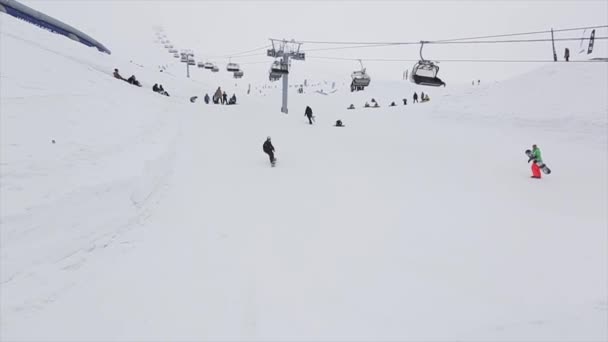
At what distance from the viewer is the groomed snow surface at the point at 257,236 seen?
5.50 m

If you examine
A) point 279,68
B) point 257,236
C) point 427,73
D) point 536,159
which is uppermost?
point 279,68

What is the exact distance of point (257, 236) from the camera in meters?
8.15

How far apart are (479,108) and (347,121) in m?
10.1

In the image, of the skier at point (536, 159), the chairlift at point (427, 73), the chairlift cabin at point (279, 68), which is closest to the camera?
the skier at point (536, 159)

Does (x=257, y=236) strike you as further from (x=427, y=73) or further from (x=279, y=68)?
(x=279, y=68)

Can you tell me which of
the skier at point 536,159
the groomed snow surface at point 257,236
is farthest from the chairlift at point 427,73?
the skier at point 536,159

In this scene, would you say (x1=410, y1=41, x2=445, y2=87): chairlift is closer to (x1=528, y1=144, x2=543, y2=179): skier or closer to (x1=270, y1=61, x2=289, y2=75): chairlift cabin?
(x1=528, y1=144, x2=543, y2=179): skier

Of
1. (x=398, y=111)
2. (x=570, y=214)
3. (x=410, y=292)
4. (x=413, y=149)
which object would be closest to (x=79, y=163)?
(x=410, y=292)

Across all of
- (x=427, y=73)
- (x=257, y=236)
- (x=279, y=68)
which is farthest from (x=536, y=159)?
(x=279, y=68)

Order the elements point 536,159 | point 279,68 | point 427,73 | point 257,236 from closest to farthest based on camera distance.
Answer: point 257,236 → point 536,159 → point 427,73 → point 279,68

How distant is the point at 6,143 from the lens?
7082 millimetres

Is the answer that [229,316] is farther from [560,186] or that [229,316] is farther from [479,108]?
[479,108]

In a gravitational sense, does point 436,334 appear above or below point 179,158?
below

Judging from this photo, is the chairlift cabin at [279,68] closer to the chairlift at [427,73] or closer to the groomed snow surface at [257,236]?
the groomed snow surface at [257,236]
